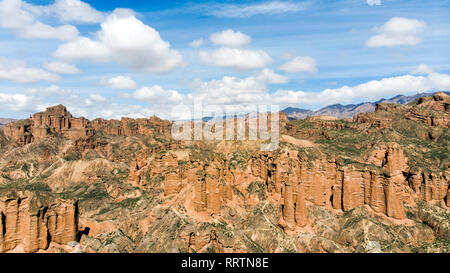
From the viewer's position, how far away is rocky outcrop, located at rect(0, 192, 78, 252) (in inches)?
2832

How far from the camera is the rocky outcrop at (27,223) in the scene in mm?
71938

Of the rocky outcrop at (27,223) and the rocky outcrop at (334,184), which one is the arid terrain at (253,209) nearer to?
the rocky outcrop at (27,223)

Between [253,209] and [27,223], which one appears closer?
[27,223]

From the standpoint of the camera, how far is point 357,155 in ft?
466

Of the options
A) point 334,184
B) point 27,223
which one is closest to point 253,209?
point 334,184

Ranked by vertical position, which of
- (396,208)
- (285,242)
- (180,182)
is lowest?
(285,242)

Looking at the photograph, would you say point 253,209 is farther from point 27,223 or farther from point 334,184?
point 27,223

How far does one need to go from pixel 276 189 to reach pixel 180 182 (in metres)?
35.4

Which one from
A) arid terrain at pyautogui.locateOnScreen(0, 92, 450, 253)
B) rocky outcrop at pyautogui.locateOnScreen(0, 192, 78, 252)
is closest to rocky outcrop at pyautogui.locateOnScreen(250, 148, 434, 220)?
arid terrain at pyautogui.locateOnScreen(0, 92, 450, 253)

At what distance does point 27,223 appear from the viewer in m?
72.8

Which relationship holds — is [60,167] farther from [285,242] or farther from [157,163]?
[285,242]

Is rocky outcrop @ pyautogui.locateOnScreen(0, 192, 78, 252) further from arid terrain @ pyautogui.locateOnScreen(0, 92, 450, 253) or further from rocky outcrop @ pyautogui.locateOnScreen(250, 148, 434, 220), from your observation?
rocky outcrop @ pyautogui.locateOnScreen(250, 148, 434, 220)

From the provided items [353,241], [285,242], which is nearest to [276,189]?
[285,242]

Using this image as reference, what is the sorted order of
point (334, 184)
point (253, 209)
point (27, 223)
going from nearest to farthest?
point (27, 223)
point (253, 209)
point (334, 184)
